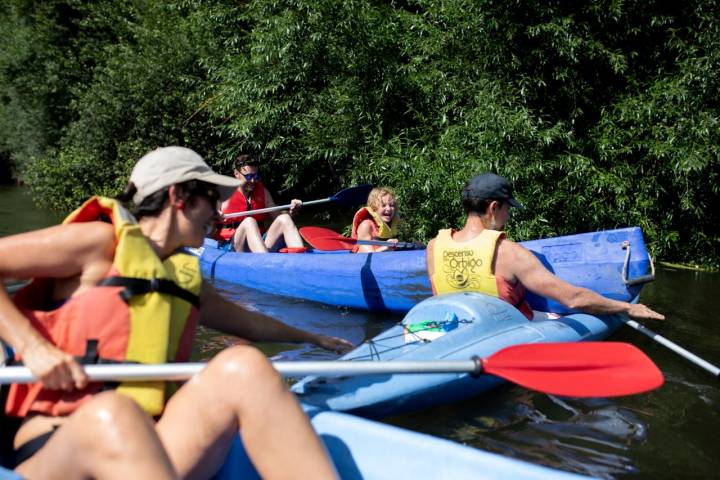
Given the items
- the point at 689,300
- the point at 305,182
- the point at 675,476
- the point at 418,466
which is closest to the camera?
the point at 418,466

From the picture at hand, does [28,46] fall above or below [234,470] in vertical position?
above

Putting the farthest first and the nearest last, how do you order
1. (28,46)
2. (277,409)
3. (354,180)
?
(28,46)
(354,180)
(277,409)

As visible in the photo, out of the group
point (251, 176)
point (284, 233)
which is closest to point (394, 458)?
point (284, 233)

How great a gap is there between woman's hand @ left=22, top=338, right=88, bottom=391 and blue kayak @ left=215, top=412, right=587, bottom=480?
0.46 metres

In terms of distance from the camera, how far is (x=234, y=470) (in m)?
1.85

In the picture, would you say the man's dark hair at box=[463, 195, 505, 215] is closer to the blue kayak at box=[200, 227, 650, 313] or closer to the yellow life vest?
the yellow life vest

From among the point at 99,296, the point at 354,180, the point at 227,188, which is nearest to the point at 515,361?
the point at 227,188

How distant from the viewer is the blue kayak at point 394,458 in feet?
5.59

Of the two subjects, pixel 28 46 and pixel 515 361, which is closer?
pixel 515 361

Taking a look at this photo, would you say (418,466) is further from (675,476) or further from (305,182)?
(305,182)

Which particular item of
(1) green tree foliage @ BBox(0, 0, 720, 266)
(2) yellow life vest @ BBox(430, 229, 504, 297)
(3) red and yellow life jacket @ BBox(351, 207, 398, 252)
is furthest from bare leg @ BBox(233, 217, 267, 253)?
(2) yellow life vest @ BBox(430, 229, 504, 297)

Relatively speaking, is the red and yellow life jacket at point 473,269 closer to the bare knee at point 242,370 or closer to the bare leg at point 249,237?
the bare knee at point 242,370

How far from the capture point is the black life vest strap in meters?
1.70

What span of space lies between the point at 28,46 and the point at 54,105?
130 centimetres
